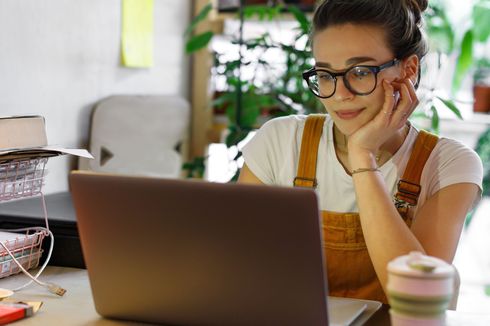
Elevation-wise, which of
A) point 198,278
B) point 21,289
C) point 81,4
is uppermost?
point 81,4

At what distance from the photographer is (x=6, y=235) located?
5.20 ft

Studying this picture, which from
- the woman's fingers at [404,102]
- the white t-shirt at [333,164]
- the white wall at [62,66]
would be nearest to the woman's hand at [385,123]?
the woman's fingers at [404,102]

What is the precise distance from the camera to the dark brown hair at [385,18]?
1.59m

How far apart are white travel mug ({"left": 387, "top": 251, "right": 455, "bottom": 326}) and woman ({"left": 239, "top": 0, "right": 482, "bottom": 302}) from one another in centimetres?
45

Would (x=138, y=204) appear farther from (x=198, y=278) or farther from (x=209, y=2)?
(x=209, y=2)

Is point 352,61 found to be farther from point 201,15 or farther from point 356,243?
point 201,15

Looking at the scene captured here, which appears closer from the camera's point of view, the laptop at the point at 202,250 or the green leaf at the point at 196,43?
the laptop at the point at 202,250

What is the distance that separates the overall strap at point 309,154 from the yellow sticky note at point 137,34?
85 centimetres

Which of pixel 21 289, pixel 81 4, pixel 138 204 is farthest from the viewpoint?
pixel 81 4

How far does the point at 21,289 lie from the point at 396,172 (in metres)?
0.78

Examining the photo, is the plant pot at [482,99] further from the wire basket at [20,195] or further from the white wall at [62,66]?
the wire basket at [20,195]

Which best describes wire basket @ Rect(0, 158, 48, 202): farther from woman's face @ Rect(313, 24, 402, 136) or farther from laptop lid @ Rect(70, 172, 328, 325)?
woman's face @ Rect(313, 24, 402, 136)

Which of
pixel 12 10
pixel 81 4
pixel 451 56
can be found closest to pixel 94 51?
pixel 81 4

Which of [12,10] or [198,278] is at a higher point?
[12,10]
